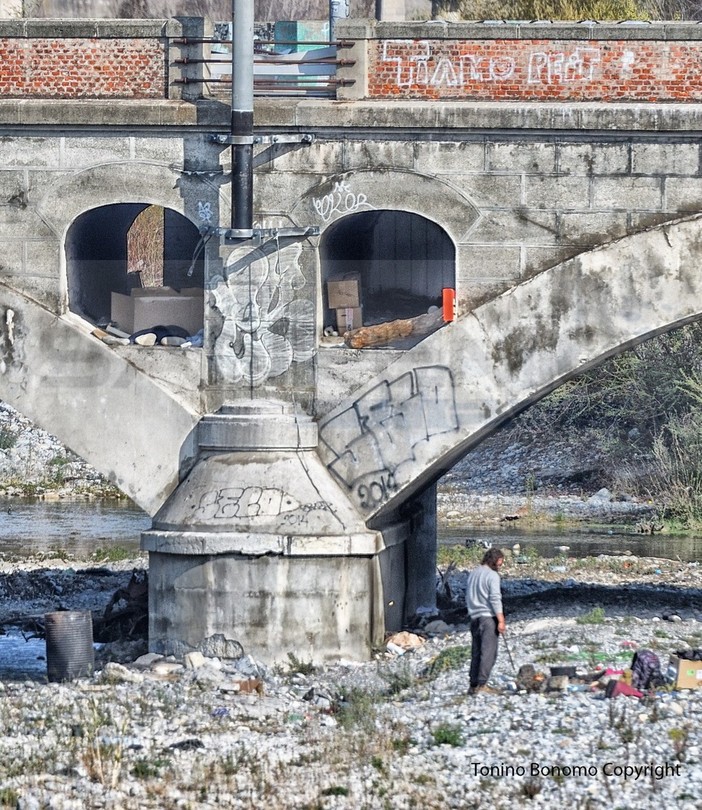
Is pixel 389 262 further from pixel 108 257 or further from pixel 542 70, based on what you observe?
pixel 542 70

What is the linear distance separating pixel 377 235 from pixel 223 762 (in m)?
7.93

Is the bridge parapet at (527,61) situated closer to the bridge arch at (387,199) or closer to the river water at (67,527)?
the bridge arch at (387,199)

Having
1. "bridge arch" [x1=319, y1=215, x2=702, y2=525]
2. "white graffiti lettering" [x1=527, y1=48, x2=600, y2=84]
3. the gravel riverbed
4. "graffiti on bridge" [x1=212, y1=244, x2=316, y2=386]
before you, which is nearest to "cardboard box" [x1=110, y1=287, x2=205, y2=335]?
"graffiti on bridge" [x1=212, y1=244, x2=316, y2=386]

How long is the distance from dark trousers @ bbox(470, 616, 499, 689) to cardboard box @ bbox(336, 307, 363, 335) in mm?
3587

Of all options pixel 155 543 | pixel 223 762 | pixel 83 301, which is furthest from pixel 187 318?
pixel 223 762

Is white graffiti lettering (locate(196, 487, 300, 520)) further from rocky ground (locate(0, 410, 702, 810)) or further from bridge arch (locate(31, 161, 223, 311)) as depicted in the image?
bridge arch (locate(31, 161, 223, 311))

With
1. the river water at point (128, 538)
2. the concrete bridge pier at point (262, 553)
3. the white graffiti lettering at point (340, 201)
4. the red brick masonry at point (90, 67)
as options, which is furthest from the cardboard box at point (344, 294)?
the river water at point (128, 538)

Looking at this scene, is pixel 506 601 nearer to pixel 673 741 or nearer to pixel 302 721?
pixel 302 721

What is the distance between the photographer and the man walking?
37.6ft

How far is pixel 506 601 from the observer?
17250 mm

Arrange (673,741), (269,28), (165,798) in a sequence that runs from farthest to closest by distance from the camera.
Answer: (269,28) < (673,741) < (165,798)

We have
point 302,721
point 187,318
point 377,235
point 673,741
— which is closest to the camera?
point 673,741

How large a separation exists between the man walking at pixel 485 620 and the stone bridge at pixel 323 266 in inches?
72.4

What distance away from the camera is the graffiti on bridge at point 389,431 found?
43.9 ft
